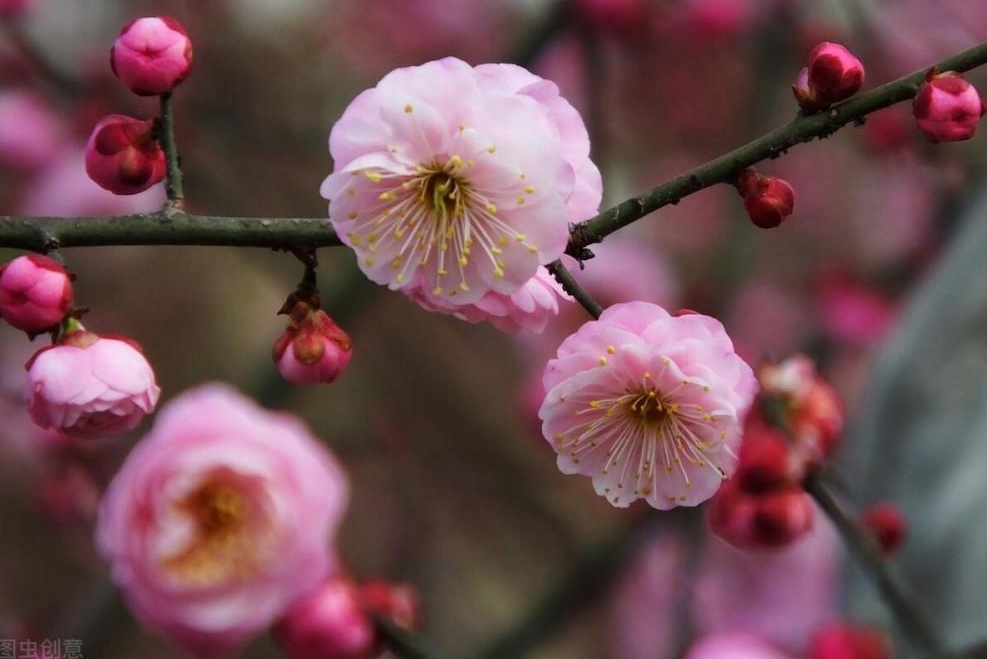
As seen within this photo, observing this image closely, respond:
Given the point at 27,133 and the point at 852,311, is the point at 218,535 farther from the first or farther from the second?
the point at 852,311

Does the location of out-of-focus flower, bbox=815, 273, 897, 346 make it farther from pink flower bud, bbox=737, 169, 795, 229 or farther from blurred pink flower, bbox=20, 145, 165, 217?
pink flower bud, bbox=737, 169, 795, 229

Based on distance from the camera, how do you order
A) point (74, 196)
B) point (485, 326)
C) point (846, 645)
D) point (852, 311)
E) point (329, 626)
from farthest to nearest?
point (485, 326) → point (852, 311) → point (74, 196) → point (846, 645) → point (329, 626)

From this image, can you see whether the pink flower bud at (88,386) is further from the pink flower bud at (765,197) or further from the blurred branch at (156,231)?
the pink flower bud at (765,197)

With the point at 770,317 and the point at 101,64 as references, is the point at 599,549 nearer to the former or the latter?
the point at 770,317

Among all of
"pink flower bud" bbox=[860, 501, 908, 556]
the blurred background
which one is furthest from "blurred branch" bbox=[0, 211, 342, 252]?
the blurred background

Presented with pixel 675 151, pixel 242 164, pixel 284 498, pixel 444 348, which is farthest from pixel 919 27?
pixel 284 498

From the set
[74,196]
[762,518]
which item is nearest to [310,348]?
[762,518]
